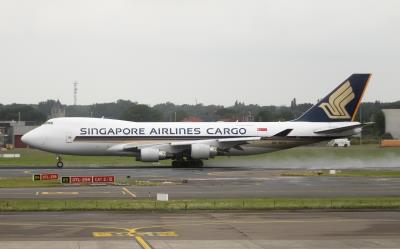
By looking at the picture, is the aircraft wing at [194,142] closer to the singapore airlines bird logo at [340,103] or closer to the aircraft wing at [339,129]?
the aircraft wing at [339,129]

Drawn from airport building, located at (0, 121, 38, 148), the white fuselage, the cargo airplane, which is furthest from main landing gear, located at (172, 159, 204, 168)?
airport building, located at (0, 121, 38, 148)

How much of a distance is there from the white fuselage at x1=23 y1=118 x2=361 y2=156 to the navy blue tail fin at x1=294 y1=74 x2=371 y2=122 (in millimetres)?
785

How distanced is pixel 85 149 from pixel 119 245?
4411 cm

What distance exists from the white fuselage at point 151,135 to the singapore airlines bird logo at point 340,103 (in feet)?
2.92

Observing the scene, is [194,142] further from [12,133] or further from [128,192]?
[12,133]

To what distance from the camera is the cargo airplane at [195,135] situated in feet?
201

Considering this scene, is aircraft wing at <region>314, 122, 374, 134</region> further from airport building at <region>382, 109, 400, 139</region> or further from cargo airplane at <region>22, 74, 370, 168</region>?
airport building at <region>382, 109, 400, 139</region>

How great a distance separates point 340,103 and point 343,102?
1.06 feet

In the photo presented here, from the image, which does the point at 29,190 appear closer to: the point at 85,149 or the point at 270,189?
the point at 270,189

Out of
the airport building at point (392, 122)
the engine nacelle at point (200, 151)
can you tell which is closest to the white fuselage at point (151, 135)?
the engine nacelle at point (200, 151)

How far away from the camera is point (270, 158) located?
71.4 meters

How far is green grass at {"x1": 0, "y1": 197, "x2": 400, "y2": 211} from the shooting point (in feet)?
92.5

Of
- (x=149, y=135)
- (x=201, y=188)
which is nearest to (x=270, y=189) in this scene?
(x=201, y=188)

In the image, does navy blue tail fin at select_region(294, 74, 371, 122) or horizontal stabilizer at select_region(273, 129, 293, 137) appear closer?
horizontal stabilizer at select_region(273, 129, 293, 137)
